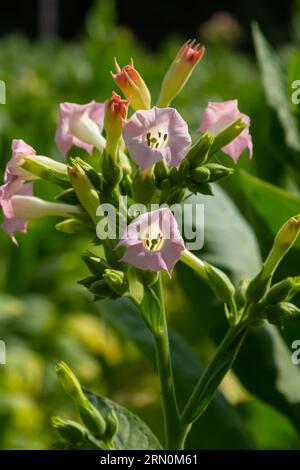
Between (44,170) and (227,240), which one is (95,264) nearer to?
(44,170)

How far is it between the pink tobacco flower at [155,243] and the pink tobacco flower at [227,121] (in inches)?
6.6

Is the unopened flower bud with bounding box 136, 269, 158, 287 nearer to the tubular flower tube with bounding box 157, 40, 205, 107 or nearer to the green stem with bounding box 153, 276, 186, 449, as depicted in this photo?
the green stem with bounding box 153, 276, 186, 449

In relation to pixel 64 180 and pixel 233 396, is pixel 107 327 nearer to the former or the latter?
pixel 233 396

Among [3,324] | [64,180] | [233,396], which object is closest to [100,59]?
[3,324]

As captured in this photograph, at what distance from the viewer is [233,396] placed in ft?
5.69

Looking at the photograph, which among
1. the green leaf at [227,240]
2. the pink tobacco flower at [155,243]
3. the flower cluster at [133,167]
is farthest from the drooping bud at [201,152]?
the green leaf at [227,240]

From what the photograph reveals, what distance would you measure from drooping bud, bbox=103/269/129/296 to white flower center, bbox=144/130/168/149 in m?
0.10

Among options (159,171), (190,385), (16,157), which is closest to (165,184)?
(159,171)

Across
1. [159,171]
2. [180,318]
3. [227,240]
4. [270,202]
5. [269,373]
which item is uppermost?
[159,171]

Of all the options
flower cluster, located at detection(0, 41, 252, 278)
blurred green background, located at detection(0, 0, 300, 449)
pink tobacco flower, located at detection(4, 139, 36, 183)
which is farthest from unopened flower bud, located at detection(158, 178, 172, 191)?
blurred green background, located at detection(0, 0, 300, 449)

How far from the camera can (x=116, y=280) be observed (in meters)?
0.66

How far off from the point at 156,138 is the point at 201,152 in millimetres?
78

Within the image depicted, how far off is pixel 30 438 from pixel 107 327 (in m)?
0.48

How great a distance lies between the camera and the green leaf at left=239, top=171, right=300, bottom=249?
91 centimetres
